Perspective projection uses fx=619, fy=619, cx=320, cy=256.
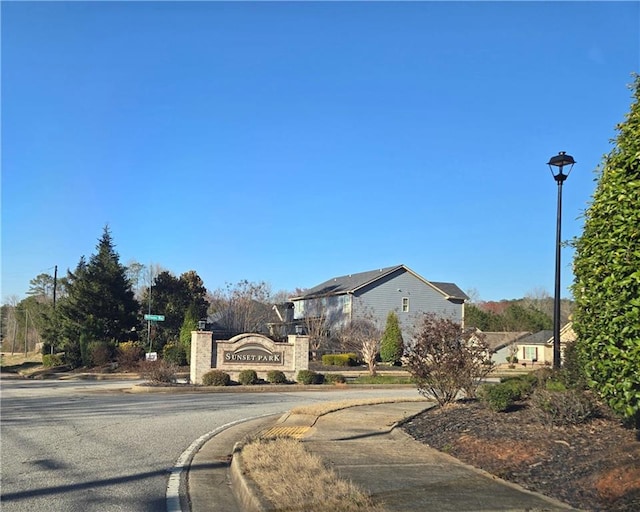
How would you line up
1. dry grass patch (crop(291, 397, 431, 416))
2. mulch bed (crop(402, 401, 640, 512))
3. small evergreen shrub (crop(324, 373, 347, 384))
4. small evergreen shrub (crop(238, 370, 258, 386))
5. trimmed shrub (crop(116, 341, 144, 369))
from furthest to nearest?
1. trimmed shrub (crop(116, 341, 144, 369))
2. small evergreen shrub (crop(324, 373, 347, 384))
3. small evergreen shrub (crop(238, 370, 258, 386))
4. dry grass patch (crop(291, 397, 431, 416))
5. mulch bed (crop(402, 401, 640, 512))

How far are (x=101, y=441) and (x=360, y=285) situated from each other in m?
Result: 39.3

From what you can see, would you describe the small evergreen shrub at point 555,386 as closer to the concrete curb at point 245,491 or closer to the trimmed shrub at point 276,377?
the concrete curb at point 245,491

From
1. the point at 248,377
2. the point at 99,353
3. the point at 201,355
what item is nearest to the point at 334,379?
the point at 248,377

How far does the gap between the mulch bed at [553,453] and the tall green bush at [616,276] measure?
2.69ft

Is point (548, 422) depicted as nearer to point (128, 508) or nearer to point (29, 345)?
→ point (128, 508)

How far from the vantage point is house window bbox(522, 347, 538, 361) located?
205ft

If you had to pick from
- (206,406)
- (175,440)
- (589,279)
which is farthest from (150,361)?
(589,279)

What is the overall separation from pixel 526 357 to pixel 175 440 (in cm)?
5755

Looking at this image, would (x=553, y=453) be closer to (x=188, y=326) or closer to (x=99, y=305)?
(x=188, y=326)

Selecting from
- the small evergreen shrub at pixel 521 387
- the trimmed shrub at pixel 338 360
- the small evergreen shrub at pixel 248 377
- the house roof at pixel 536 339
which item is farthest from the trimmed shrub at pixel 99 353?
the house roof at pixel 536 339

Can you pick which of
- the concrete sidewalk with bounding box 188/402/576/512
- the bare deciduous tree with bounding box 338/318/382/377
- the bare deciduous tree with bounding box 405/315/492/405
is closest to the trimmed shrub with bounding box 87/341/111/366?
the bare deciduous tree with bounding box 338/318/382/377

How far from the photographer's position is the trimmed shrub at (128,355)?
3592 cm

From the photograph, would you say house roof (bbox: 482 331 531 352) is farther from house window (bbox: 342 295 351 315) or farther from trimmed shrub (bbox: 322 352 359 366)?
trimmed shrub (bbox: 322 352 359 366)

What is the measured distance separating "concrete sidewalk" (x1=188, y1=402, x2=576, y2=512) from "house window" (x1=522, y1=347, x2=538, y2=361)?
54132 millimetres
